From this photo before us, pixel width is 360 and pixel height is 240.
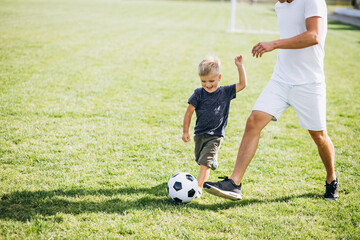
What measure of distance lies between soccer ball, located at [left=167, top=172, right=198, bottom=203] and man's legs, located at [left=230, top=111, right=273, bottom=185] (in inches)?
17.6

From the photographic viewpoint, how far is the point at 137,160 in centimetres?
405

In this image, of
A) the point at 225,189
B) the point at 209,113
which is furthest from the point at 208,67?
the point at 225,189

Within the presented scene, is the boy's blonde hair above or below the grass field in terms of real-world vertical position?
above

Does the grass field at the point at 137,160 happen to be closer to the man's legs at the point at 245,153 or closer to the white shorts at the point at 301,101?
the man's legs at the point at 245,153

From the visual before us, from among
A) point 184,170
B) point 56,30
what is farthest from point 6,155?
point 56,30

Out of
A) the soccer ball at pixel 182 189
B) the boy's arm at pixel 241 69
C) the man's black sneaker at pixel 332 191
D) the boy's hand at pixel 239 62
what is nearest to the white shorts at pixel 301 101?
the boy's arm at pixel 241 69

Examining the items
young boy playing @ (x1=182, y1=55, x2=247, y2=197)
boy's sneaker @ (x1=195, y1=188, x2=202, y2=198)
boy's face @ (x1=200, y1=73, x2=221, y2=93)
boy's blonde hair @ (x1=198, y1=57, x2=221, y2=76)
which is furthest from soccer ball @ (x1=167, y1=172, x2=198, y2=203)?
boy's blonde hair @ (x1=198, y1=57, x2=221, y2=76)

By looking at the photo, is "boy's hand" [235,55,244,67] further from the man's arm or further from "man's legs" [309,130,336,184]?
"man's legs" [309,130,336,184]

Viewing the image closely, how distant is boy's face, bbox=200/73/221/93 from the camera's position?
3.21 meters

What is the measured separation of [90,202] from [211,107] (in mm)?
1663

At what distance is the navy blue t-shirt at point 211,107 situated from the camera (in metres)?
3.33

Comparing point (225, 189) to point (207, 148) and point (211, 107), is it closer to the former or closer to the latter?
point (207, 148)

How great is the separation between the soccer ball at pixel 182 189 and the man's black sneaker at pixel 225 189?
210 millimetres

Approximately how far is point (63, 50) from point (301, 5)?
9246mm
